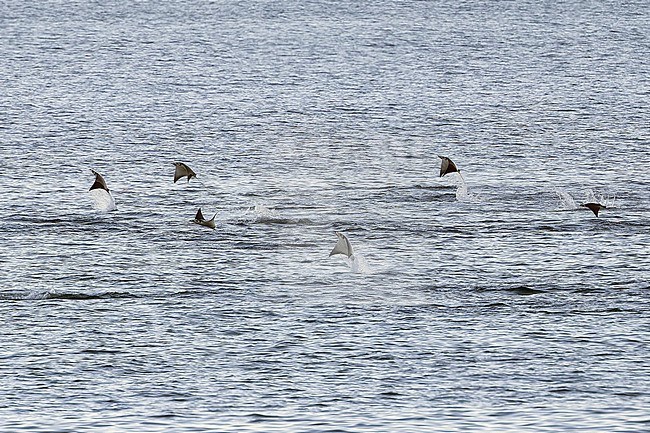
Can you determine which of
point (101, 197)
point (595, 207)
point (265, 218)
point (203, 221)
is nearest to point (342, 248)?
point (203, 221)

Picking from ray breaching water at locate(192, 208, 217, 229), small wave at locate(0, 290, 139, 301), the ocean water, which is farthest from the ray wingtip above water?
small wave at locate(0, 290, 139, 301)

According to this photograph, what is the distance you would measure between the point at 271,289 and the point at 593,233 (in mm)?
7629

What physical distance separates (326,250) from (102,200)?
659cm

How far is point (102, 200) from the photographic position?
3497cm

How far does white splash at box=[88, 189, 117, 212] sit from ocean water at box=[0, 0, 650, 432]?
0.07 m

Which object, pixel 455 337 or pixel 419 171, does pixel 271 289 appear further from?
pixel 419 171

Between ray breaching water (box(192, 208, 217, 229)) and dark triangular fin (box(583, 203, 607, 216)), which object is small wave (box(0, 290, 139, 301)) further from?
dark triangular fin (box(583, 203, 607, 216))

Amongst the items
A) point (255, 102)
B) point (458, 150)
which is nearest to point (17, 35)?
point (255, 102)

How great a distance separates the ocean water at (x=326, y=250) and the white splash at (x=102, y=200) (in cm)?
7

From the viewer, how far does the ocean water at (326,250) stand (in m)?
21.7

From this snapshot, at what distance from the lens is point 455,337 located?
24.4 metres

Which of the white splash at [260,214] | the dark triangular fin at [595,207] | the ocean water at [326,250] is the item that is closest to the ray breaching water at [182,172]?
the ocean water at [326,250]

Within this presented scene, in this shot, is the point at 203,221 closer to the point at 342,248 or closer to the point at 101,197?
the point at 101,197

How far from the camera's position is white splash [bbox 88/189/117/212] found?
3447 centimetres
